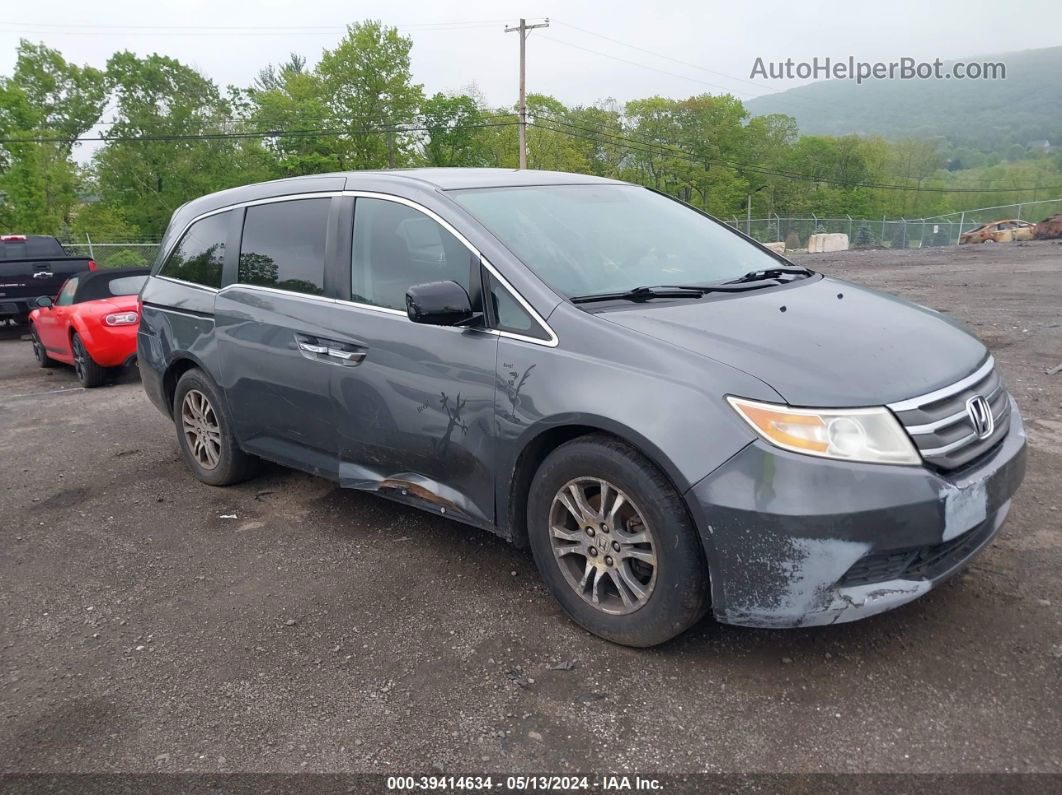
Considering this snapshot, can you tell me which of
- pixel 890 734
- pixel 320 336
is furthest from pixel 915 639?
pixel 320 336

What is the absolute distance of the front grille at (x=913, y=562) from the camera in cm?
262

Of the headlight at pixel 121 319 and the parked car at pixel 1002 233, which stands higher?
the parked car at pixel 1002 233

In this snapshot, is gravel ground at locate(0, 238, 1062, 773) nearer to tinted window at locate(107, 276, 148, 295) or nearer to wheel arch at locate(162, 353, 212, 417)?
wheel arch at locate(162, 353, 212, 417)

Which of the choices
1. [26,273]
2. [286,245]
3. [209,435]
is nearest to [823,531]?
[286,245]

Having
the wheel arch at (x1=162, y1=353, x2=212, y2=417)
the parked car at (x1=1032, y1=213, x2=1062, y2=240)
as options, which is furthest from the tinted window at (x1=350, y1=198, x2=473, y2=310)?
the parked car at (x1=1032, y1=213, x2=1062, y2=240)

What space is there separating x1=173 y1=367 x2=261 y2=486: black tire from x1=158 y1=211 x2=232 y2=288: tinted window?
0.59 meters

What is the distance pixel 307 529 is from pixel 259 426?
641 mm

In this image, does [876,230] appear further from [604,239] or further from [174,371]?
[604,239]

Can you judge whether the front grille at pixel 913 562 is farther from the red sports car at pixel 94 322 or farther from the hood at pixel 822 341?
the red sports car at pixel 94 322

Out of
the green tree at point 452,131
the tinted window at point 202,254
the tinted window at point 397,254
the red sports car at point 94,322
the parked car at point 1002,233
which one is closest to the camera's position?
the tinted window at point 397,254

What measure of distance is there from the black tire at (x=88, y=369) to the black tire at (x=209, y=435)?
4.48 m

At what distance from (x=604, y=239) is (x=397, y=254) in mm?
968

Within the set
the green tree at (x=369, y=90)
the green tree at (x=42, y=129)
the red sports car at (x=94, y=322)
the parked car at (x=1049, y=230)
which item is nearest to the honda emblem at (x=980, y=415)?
the red sports car at (x=94, y=322)

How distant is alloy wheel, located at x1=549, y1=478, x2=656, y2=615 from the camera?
2.94 meters
